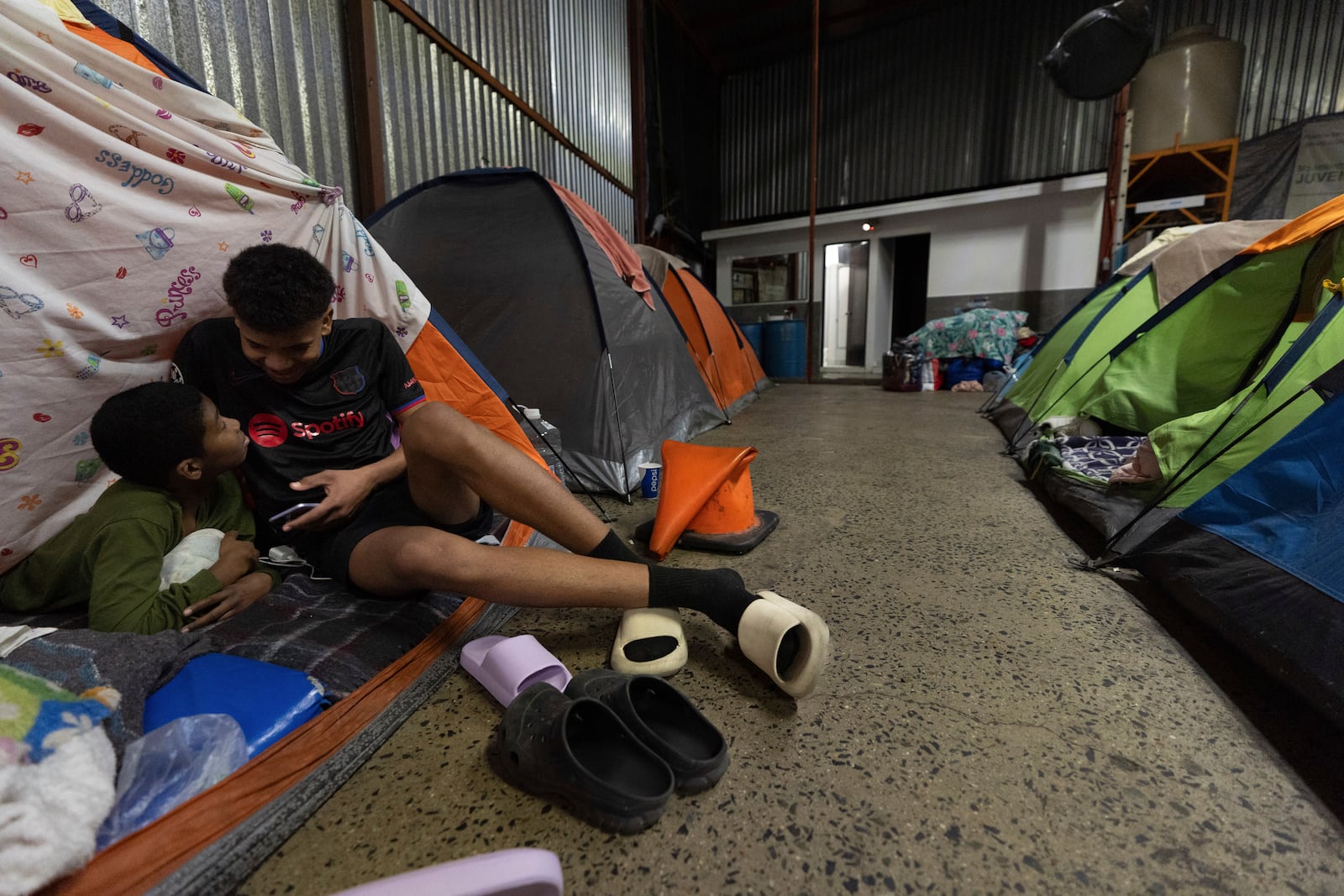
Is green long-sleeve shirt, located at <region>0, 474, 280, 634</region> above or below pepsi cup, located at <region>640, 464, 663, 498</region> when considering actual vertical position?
above

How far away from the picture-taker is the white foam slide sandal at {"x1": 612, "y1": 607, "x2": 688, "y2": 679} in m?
0.94

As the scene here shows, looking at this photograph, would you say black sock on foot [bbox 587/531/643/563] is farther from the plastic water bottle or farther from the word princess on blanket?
the word princess on blanket

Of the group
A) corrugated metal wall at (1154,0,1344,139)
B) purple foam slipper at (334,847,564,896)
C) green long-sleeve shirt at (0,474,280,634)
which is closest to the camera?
purple foam slipper at (334,847,564,896)

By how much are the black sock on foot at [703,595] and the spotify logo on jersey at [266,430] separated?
32.5 inches

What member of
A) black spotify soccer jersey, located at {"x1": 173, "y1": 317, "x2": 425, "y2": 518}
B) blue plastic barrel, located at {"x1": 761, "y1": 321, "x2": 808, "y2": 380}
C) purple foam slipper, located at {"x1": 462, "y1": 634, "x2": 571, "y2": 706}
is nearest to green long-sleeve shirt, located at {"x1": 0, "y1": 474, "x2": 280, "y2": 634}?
black spotify soccer jersey, located at {"x1": 173, "y1": 317, "x2": 425, "y2": 518}

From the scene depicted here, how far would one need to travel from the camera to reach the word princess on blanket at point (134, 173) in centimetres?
103

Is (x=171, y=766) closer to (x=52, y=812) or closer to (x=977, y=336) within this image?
(x=52, y=812)

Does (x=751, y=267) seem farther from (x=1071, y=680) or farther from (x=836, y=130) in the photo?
(x=1071, y=680)

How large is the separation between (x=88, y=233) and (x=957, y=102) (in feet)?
24.2

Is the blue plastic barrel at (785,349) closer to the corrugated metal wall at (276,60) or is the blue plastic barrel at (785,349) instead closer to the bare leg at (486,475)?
the corrugated metal wall at (276,60)

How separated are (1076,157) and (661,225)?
423 centimetres

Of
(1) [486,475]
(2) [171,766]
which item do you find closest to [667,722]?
(1) [486,475]

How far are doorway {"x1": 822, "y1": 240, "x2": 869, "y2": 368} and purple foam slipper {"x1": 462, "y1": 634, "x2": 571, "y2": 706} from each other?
7860 mm

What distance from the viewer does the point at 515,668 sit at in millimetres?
885
